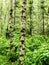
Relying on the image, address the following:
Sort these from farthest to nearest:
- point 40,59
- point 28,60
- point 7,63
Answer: point 7,63
point 28,60
point 40,59

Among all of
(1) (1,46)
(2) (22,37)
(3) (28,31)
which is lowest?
(3) (28,31)

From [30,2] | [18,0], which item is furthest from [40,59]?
[18,0]

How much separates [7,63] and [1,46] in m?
4.90

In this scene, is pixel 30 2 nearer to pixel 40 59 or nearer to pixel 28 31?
pixel 28 31

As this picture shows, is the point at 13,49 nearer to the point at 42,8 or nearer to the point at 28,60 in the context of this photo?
the point at 28,60

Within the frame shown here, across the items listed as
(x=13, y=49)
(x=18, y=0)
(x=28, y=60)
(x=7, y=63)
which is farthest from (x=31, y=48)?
(x=18, y=0)

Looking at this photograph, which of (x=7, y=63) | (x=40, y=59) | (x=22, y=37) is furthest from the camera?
(x=7, y=63)

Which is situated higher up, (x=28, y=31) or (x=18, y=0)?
(x=18, y=0)

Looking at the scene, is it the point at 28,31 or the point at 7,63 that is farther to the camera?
the point at 28,31

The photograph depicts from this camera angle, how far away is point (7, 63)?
15.2 meters

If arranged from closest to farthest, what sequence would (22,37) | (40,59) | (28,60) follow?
(22,37) → (40,59) → (28,60)

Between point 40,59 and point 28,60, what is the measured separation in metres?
1.29

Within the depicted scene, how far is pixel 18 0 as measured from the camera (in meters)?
42.9

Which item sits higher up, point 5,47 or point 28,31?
point 5,47
